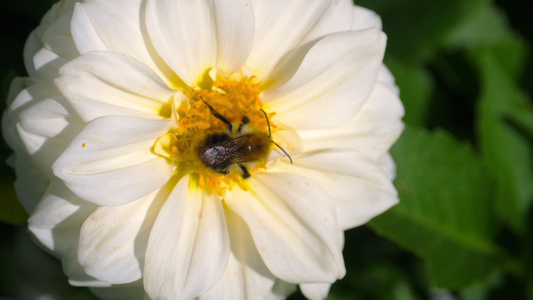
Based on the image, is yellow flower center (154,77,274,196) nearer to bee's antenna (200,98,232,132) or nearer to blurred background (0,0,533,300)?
bee's antenna (200,98,232,132)

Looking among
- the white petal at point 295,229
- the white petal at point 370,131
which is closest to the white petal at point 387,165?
the white petal at point 370,131

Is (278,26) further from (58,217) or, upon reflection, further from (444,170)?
(444,170)

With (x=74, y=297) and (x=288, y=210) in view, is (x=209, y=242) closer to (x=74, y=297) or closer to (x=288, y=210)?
(x=288, y=210)

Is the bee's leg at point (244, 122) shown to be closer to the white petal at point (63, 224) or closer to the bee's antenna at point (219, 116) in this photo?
the bee's antenna at point (219, 116)

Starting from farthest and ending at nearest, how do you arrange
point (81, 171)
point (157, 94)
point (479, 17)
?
1. point (479, 17)
2. point (157, 94)
3. point (81, 171)

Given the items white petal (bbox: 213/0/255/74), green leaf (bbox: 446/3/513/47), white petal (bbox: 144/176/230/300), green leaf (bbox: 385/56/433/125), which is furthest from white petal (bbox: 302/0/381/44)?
green leaf (bbox: 446/3/513/47)

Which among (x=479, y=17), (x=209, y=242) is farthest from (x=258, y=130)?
(x=479, y=17)
